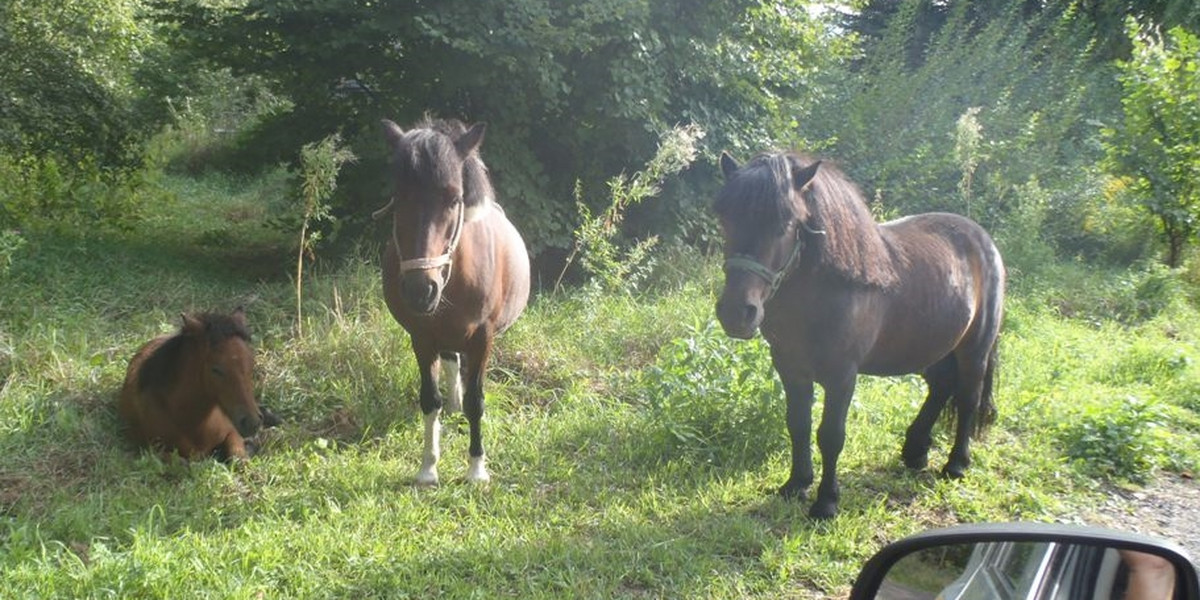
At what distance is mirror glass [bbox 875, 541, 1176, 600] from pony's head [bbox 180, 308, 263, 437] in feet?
12.3

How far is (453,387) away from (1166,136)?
10.0m

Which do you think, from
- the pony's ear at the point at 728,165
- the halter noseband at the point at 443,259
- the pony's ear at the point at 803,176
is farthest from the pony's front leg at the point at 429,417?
the pony's ear at the point at 803,176

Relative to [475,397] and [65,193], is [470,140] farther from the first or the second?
[65,193]

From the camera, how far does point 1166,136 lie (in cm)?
1055

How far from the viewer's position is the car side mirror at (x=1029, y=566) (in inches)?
62.3

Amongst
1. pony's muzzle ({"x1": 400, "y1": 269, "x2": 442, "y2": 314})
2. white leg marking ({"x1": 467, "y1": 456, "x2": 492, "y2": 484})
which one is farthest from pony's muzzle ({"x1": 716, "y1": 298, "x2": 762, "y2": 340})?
white leg marking ({"x1": 467, "y1": 456, "x2": 492, "y2": 484})

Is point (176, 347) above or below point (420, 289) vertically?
below

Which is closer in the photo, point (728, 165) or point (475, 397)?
point (728, 165)

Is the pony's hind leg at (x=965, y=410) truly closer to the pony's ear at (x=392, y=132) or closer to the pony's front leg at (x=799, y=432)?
the pony's front leg at (x=799, y=432)

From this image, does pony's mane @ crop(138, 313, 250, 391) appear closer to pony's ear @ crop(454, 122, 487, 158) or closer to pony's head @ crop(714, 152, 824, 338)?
pony's ear @ crop(454, 122, 487, 158)

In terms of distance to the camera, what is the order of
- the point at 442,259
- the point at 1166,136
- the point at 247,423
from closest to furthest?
the point at 442,259, the point at 247,423, the point at 1166,136

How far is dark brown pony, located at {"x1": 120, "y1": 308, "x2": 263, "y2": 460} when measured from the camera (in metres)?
4.72

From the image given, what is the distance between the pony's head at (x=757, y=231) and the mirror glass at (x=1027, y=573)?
172cm

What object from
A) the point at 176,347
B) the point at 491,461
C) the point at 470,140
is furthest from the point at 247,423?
the point at 470,140
